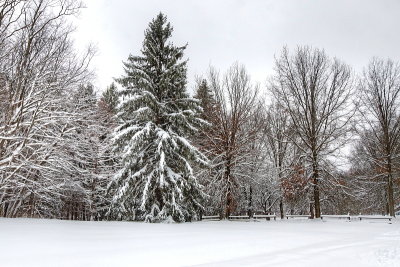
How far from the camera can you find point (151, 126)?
59.7 ft

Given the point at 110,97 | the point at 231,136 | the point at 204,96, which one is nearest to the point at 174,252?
the point at 231,136

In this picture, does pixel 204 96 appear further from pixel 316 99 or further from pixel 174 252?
pixel 174 252

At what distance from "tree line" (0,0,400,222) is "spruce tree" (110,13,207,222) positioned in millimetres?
72

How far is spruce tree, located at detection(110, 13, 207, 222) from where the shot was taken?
→ 17500mm

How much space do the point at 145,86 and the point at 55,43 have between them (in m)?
5.70

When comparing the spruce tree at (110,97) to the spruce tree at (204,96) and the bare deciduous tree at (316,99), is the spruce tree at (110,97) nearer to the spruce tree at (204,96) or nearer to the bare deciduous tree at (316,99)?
the spruce tree at (204,96)

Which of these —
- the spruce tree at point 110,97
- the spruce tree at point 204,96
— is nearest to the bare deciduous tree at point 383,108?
the spruce tree at point 204,96

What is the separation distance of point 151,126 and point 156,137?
2.96 ft

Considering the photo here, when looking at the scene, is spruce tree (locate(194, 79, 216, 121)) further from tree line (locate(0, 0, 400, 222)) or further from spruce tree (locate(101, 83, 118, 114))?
spruce tree (locate(101, 83, 118, 114))

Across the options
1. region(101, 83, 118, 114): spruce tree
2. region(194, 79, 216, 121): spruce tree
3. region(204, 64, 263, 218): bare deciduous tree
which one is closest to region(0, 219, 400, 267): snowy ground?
region(204, 64, 263, 218): bare deciduous tree

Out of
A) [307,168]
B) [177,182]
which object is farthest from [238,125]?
[177,182]

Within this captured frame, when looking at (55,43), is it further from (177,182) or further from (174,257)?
(174,257)

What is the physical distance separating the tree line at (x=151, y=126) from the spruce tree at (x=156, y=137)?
0.24 feet

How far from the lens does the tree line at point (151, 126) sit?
13.4 metres
